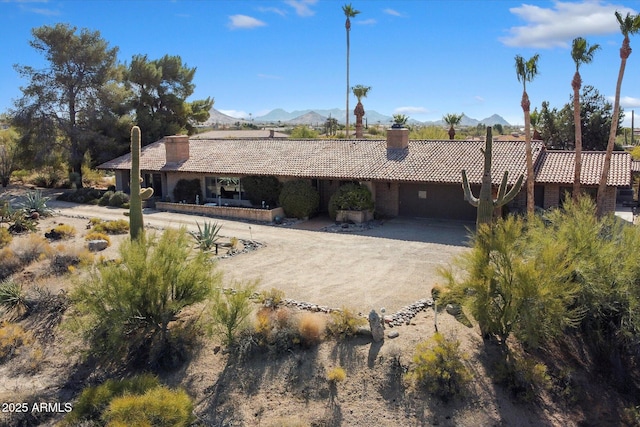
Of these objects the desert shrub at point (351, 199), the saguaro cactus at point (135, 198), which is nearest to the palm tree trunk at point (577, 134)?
the desert shrub at point (351, 199)

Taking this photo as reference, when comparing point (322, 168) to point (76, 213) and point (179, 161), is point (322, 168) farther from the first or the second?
point (76, 213)

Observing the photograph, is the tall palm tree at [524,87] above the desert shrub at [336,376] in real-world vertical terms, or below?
above

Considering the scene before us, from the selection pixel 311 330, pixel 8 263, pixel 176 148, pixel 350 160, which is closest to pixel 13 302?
pixel 8 263

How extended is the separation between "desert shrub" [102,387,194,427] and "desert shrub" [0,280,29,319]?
7.71 m

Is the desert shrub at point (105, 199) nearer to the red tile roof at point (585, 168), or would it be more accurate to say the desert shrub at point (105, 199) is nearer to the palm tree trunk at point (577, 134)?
the red tile roof at point (585, 168)

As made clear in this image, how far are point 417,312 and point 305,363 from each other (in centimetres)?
390

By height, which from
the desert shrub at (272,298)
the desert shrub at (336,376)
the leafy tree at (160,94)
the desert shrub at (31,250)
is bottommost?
the desert shrub at (336,376)

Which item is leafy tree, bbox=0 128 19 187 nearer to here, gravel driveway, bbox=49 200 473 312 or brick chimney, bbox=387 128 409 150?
gravel driveway, bbox=49 200 473 312

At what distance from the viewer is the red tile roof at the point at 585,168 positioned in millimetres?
26141

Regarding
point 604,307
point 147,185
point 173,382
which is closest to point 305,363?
point 173,382

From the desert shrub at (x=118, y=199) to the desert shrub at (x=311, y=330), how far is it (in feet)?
80.8

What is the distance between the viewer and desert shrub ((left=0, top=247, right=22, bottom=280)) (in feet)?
70.4

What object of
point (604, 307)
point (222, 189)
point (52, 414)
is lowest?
point (52, 414)

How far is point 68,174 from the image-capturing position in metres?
46.7
